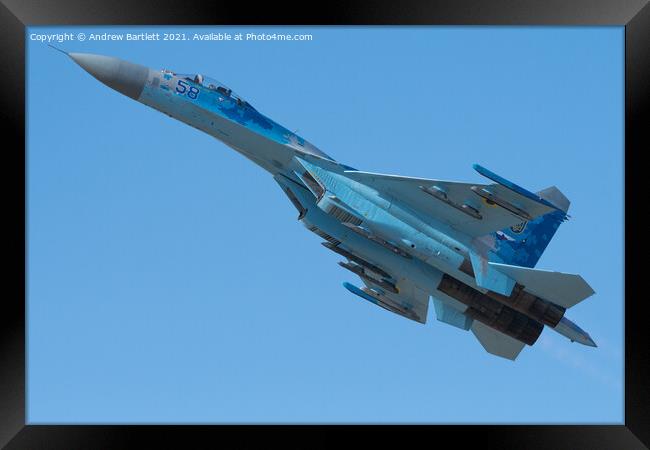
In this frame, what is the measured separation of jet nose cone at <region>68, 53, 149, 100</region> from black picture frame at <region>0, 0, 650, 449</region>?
2.10 metres

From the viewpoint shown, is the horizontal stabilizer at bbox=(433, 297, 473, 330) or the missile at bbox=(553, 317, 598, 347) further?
the horizontal stabilizer at bbox=(433, 297, 473, 330)

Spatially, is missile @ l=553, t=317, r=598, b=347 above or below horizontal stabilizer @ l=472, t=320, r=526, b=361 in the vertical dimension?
above

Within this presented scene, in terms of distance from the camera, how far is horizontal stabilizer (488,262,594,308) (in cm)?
1942

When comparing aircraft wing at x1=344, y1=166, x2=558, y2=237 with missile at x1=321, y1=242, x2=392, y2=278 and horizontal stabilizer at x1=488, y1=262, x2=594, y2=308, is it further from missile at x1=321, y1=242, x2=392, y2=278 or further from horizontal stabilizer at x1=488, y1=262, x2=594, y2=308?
missile at x1=321, y1=242, x2=392, y2=278

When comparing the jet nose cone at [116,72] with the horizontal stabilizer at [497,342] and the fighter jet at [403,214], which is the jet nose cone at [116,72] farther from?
the horizontal stabilizer at [497,342]

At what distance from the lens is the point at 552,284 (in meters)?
19.5

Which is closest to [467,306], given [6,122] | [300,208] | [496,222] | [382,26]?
[496,222]

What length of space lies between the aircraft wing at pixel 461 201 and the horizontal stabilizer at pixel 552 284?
35.6 inches

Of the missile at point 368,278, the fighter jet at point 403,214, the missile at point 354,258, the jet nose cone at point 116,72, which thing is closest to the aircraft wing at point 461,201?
the fighter jet at point 403,214

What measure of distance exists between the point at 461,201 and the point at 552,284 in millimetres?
2348

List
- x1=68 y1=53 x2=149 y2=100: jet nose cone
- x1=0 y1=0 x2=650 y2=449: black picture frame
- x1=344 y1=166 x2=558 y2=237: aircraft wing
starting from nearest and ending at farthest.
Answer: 1. x1=0 y1=0 x2=650 y2=449: black picture frame
2. x1=68 y1=53 x2=149 y2=100: jet nose cone
3. x1=344 y1=166 x2=558 y2=237: aircraft wing

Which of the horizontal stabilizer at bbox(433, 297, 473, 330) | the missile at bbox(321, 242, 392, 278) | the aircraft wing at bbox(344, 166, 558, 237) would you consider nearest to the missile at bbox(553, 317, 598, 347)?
the horizontal stabilizer at bbox(433, 297, 473, 330)

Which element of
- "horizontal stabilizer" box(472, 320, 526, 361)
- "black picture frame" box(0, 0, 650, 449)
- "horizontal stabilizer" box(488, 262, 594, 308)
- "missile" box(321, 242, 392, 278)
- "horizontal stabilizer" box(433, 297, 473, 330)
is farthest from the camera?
"horizontal stabilizer" box(472, 320, 526, 361)

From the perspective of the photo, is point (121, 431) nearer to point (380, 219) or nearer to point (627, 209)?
point (380, 219)
